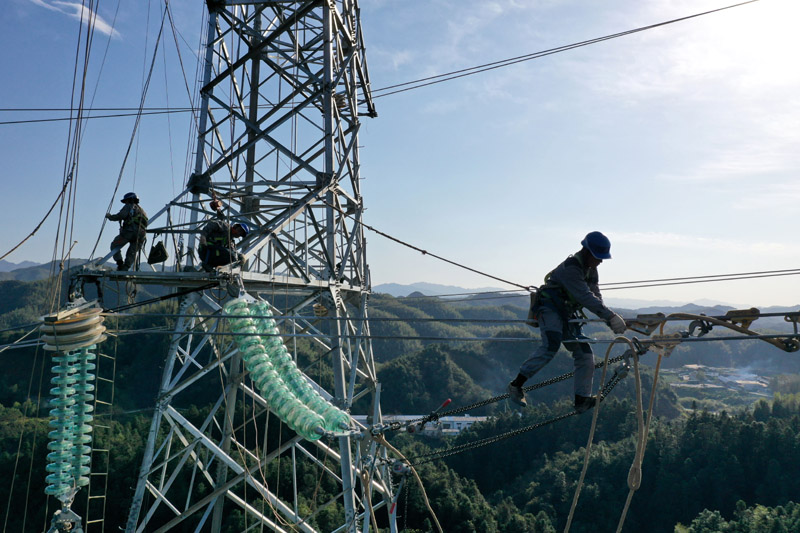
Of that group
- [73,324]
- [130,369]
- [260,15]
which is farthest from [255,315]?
[130,369]

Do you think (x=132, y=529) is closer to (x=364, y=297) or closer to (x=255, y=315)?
(x=255, y=315)

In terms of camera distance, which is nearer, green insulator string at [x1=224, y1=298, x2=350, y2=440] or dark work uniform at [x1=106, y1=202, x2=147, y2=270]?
green insulator string at [x1=224, y1=298, x2=350, y2=440]

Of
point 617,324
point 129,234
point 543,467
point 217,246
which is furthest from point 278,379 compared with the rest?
point 543,467

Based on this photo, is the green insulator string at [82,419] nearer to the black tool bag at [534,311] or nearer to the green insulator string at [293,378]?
the green insulator string at [293,378]

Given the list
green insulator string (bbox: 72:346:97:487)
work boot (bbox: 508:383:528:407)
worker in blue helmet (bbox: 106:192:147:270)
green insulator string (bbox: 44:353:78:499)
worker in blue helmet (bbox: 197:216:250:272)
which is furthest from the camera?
worker in blue helmet (bbox: 106:192:147:270)

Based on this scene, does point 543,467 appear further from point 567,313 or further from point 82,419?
point 82,419

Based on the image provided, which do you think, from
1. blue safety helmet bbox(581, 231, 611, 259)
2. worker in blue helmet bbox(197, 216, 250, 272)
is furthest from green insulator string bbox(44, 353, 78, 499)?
blue safety helmet bbox(581, 231, 611, 259)

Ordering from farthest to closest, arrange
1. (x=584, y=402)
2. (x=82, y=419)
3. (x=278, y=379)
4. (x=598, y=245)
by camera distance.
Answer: (x=278, y=379), (x=82, y=419), (x=584, y=402), (x=598, y=245)

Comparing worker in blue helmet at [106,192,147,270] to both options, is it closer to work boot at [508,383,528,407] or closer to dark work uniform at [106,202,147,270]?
dark work uniform at [106,202,147,270]
